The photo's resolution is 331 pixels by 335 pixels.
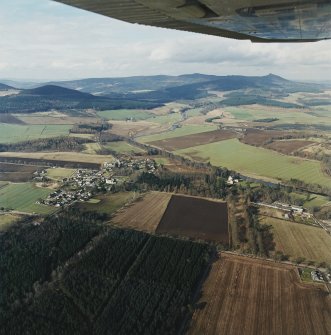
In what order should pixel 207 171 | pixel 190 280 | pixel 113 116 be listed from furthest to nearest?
pixel 113 116 → pixel 207 171 → pixel 190 280

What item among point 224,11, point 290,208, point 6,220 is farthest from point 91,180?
point 224,11

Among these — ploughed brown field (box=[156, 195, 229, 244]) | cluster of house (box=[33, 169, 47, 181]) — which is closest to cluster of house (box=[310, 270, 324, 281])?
ploughed brown field (box=[156, 195, 229, 244])

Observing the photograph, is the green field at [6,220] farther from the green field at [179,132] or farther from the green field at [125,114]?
the green field at [125,114]

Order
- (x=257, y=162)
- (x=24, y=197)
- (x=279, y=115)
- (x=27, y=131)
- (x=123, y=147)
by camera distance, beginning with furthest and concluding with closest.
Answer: (x=279, y=115) → (x=27, y=131) → (x=123, y=147) → (x=257, y=162) → (x=24, y=197)

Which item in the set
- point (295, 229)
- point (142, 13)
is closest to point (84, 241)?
point (295, 229)

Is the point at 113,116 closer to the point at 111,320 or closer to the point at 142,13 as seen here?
the point at 111,320

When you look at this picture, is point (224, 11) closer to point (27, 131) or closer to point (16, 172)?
point (16, 172)

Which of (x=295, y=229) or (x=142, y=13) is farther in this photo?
(x=295, y=229)

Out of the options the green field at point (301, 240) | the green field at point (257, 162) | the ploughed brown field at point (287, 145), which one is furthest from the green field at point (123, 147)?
the green field at point (301, 240)
